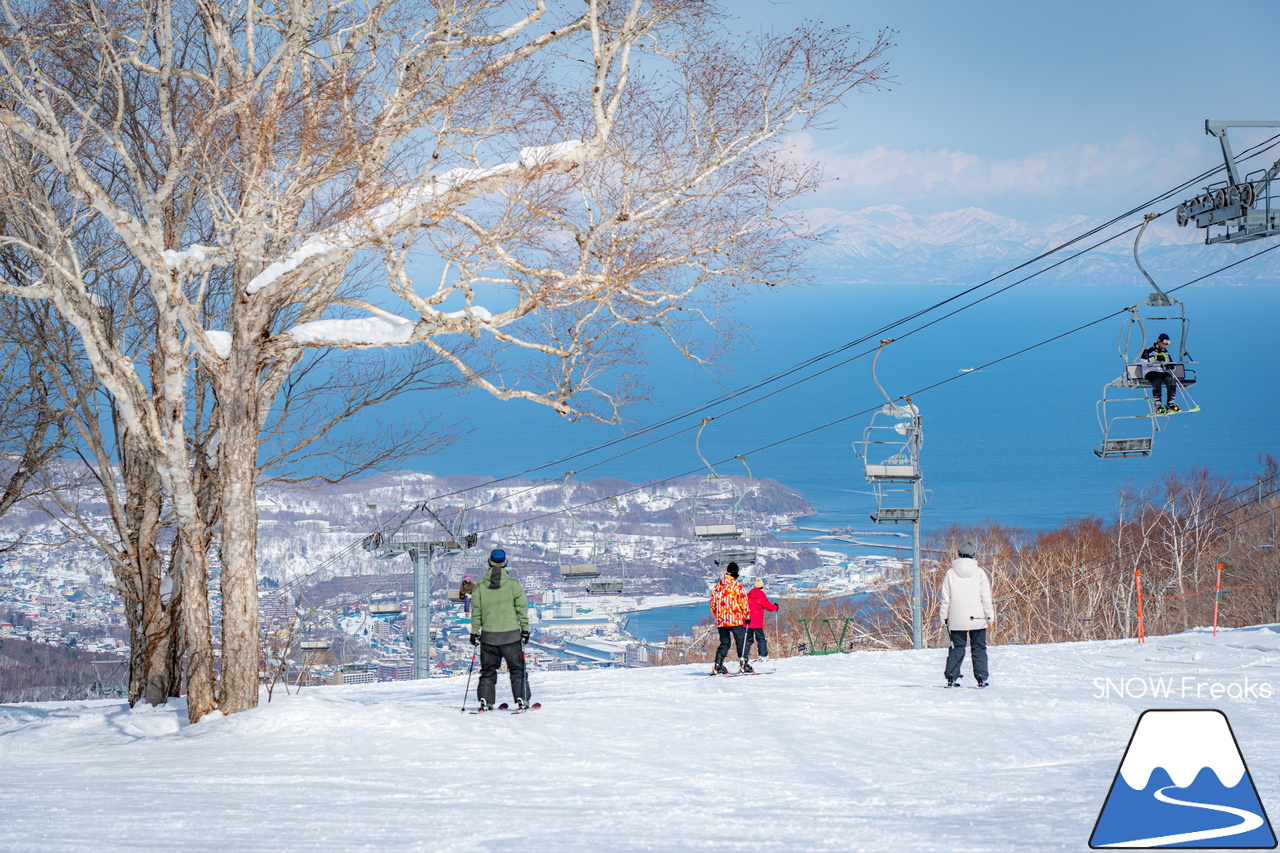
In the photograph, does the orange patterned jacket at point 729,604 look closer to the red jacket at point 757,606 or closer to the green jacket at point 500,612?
the red jacket at point 757,606

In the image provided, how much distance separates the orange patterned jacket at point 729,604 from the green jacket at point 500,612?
3160 millimetres

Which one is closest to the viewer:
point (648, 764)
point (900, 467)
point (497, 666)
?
point (648, 764)

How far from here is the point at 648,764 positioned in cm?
689

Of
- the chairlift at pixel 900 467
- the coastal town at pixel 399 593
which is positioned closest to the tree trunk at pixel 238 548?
the coastal town at pixel 399 593

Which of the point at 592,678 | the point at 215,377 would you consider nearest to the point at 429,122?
the point at 215,377

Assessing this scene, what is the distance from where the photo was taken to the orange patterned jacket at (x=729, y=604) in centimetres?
1159

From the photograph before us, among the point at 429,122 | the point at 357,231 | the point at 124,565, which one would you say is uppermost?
the point at 429,122

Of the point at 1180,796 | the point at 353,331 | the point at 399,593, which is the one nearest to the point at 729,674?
the point at 353,331

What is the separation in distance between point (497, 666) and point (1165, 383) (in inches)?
349

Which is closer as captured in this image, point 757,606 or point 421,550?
point 757,606

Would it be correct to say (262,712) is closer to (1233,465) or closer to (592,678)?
(592,678)

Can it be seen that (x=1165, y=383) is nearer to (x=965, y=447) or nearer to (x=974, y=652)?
(x=974, y=652)

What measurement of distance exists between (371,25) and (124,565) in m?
6.83

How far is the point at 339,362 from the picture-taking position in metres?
16.0
